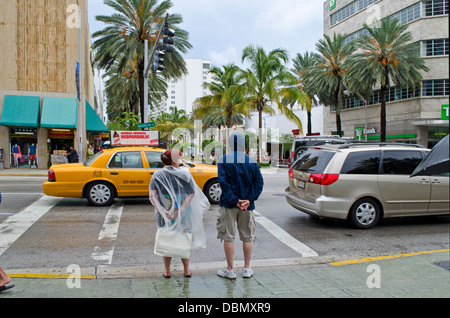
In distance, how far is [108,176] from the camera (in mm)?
9617

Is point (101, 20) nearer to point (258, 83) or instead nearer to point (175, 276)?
point (258, 83)

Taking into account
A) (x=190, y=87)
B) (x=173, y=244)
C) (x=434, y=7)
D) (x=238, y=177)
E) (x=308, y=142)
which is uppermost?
(x=190, y=87)

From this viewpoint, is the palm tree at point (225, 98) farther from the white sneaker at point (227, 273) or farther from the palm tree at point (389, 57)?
the white sneaker at point (227, 273)

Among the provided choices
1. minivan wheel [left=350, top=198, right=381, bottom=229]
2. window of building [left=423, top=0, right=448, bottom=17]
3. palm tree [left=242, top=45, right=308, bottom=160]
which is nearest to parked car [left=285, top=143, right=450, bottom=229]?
minivan wheel [left=350, top=198, right=381, bottom=229]

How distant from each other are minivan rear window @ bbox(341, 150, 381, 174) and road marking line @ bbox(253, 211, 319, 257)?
5.51ft

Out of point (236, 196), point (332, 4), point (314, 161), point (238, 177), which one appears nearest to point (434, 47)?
point (332, 4)

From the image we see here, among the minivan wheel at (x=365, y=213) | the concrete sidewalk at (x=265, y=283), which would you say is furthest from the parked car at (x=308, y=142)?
the concrete sidewalk at (x=265, y=283)

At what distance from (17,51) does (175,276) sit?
22.8 metres

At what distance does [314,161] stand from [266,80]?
2057cm

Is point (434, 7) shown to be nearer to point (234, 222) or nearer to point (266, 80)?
point (266, 80)

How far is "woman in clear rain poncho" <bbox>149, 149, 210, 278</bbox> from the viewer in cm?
446

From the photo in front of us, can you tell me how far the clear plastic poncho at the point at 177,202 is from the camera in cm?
447

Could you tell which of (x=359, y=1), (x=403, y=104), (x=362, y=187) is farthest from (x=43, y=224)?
(x=359, y=1)

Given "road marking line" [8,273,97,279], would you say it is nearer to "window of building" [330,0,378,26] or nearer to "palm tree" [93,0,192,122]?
"palm tree" [93,0,192,122]
